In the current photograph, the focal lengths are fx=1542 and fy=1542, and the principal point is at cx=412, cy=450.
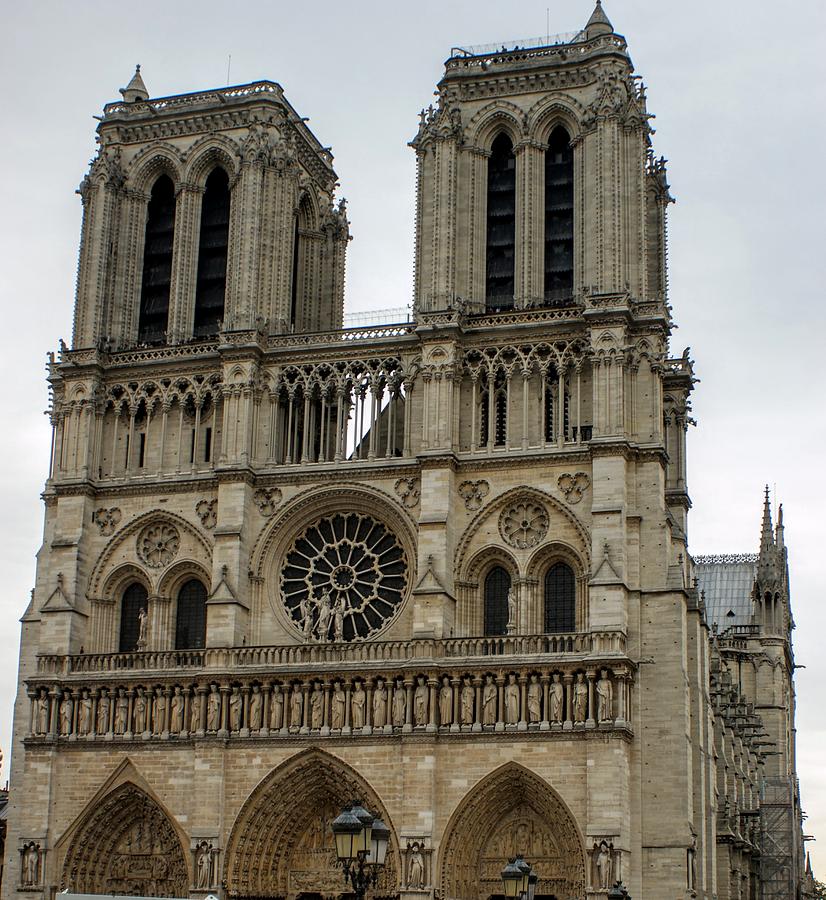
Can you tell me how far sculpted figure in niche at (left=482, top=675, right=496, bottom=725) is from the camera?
3966cm

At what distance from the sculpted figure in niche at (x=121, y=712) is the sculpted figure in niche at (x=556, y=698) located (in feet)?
39.9

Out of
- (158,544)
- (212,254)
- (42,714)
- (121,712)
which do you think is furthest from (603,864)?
(212,254)

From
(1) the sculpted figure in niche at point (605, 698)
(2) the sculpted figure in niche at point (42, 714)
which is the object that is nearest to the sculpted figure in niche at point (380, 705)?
(1) the sculpted figure in niche at point (605, 698)

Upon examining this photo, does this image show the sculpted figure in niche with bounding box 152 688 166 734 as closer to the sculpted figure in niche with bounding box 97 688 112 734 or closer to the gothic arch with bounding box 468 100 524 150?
the sculpted figure in niche with bounding box 97 688 112 734

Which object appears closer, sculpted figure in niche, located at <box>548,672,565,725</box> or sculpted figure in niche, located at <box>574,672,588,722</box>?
sculpted figure in niche, located at <box>574,672,588,722</box>

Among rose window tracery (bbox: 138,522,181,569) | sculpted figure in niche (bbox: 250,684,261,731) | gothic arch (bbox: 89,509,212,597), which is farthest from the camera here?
rose window tracery (bbox: 138,522,181,569)

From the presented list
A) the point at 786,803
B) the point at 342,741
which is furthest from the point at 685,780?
the point at 786,803

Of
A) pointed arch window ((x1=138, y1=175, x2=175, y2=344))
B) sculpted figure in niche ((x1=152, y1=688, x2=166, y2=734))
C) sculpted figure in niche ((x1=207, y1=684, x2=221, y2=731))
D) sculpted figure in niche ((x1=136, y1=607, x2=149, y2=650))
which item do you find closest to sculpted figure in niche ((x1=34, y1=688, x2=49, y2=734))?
sculpted figure in niche ((x1=136, y1=607, x2=149, y2=650))

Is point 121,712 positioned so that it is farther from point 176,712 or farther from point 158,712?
point 176,712

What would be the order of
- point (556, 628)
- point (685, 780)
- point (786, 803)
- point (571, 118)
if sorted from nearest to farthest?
1. point (685, 780)
2. point (556, 628)
3. point (571, 118)
4. point (786, 803)

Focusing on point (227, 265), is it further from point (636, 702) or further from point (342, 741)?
point (636, 702)

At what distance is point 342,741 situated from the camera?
4069 centimetres

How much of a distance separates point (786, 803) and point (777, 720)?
4.55 metres

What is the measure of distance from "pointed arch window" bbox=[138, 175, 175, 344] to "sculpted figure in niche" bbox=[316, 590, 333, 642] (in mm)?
10820
